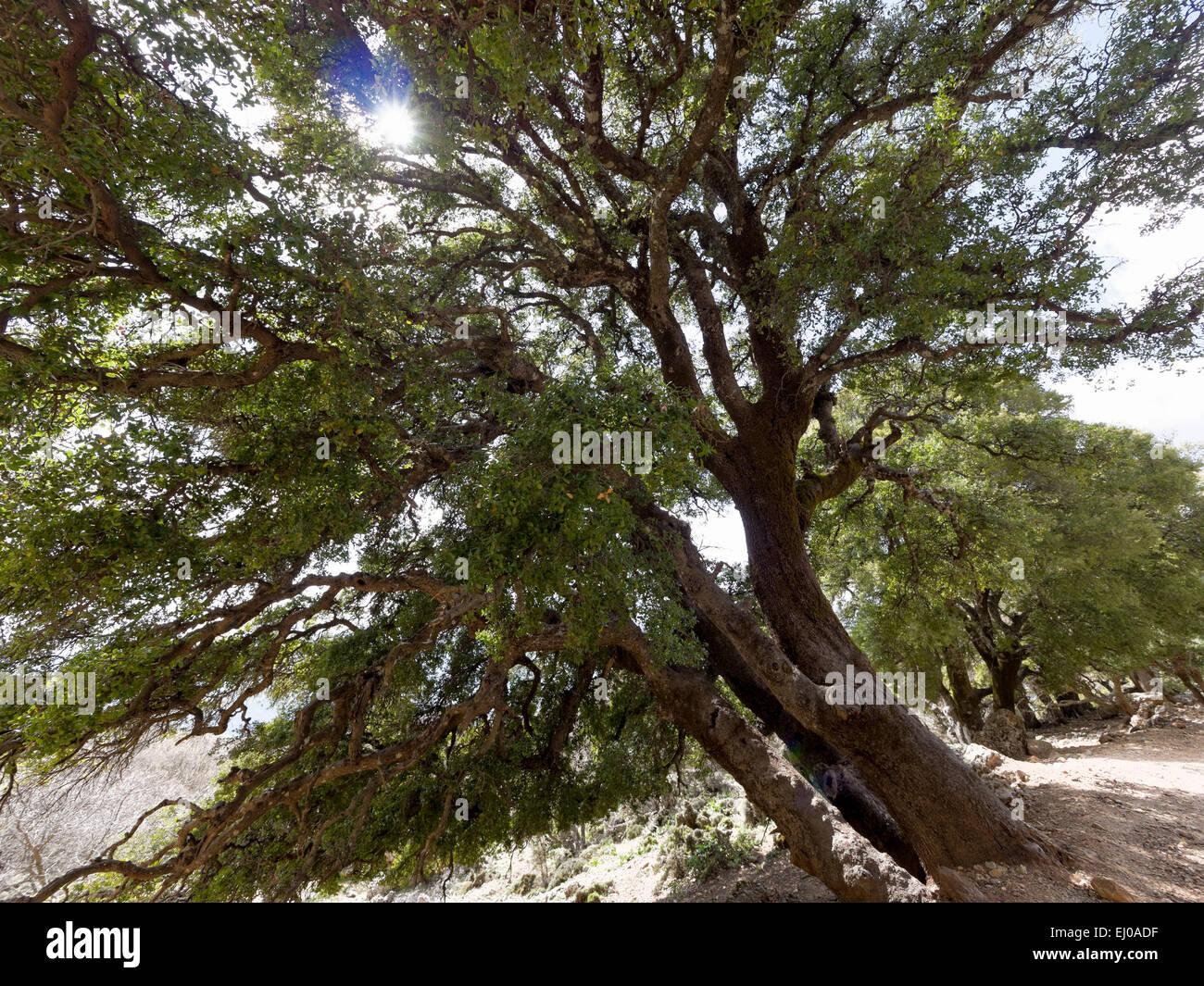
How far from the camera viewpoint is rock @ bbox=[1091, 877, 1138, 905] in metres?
4.62

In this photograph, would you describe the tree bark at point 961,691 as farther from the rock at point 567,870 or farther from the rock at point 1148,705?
the rock at point 567,870

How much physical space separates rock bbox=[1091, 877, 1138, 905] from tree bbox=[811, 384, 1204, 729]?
4698 millimetres

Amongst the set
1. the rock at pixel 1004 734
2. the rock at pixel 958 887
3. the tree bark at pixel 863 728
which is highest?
the tree bark at pixel 863 728

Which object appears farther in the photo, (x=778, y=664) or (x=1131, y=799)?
(x=1131, y=799)

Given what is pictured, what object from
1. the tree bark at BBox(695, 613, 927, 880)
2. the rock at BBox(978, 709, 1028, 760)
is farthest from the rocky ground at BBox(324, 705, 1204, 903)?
the rock at BBox(978, 709, 1028, 760)

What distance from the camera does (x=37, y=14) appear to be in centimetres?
331

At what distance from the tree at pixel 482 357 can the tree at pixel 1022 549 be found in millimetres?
2534

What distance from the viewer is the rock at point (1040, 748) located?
49.1 ft

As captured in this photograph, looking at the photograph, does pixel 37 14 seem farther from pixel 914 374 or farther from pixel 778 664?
pixel 914 374

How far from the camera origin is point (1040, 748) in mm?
15688

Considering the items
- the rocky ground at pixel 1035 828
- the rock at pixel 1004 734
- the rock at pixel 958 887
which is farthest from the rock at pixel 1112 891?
the rock at pixel 1004 734

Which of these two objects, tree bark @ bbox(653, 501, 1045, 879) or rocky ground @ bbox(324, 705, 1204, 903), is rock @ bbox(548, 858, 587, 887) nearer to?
rocky ground @ bbox(324, 705, 1204, 903)
